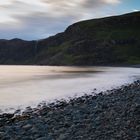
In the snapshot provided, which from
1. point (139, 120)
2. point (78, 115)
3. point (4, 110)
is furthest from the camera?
point (4, 110)

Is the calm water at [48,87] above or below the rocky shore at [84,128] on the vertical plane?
below

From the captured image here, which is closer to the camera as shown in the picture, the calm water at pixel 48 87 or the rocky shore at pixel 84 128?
the rocky shore at pixel 84 128

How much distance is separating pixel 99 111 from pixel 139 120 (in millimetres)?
5303

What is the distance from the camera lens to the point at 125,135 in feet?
54.3

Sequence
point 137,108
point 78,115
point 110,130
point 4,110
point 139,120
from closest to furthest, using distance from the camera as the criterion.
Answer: point 110,130 < point 139,120 < point 137,108 < point 78,115 < point 4,110

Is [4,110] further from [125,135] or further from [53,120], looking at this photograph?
[125,135]

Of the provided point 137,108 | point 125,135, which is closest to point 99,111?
point 137,108

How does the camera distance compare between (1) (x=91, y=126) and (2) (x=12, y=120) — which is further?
(2) (x=12, y=120)

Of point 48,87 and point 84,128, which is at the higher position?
point 84,128

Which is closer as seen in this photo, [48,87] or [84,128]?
[84,128]

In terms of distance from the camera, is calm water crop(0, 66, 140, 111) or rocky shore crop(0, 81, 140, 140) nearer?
rocky shore crop(0, 81, 140, 140)

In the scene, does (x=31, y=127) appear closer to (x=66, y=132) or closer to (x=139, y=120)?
(x=66, y=132)

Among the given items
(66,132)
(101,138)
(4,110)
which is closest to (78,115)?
(66,132)

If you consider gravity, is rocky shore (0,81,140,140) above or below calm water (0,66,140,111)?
above
